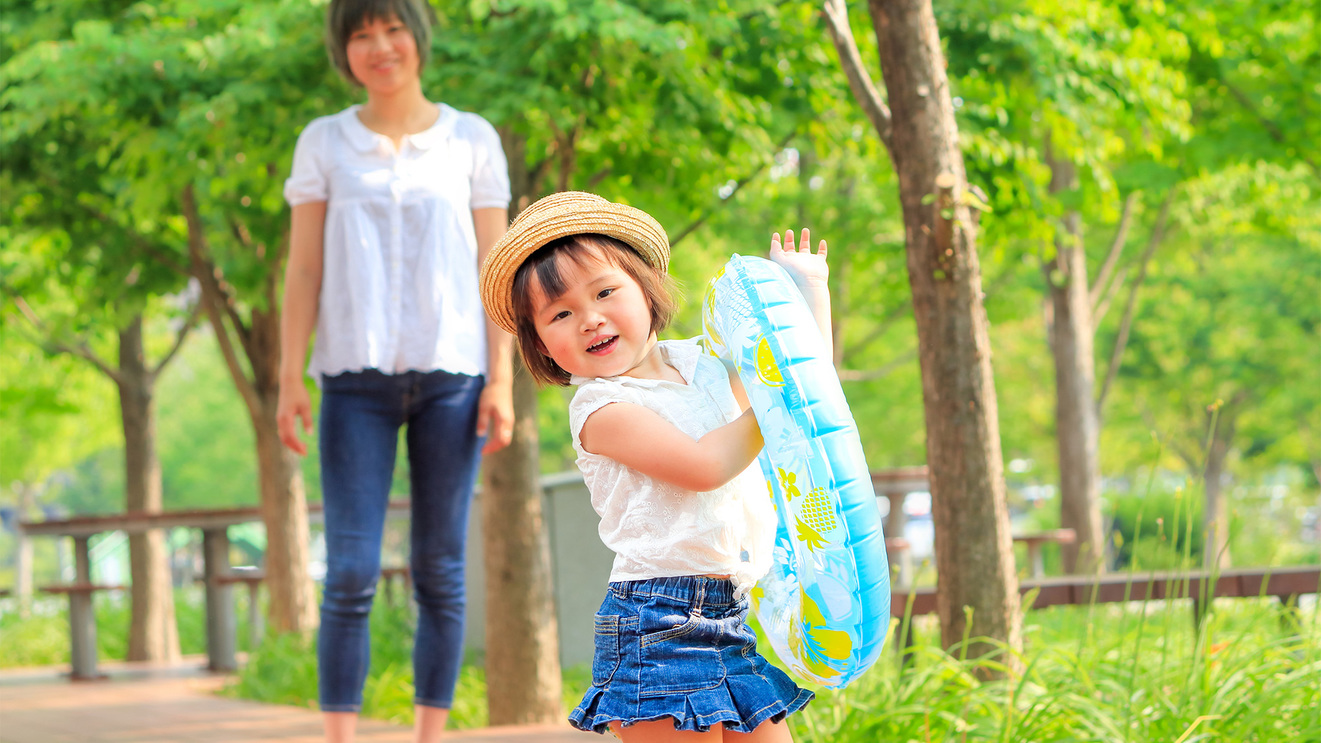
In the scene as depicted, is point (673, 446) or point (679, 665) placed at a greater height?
point (673, 446)

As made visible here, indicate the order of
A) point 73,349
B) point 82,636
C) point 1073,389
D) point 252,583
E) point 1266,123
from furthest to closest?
point 1073,389
point 73,349
point 252,583
point 82,636
point 1266,123

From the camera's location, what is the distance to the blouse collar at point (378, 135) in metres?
3.13

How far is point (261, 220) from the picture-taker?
6.34 m

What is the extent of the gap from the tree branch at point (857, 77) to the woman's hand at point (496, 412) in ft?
4.43

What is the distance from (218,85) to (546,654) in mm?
2868

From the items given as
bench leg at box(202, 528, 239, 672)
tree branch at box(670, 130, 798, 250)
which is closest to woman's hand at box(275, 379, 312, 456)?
tree branch at box(670, 130, 798, 250)

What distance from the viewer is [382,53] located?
3.12 metres

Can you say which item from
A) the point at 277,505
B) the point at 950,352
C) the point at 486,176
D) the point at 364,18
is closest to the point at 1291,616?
the point at 950,352

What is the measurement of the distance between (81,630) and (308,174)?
6253 mm

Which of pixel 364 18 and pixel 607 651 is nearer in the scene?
pixel 607 651

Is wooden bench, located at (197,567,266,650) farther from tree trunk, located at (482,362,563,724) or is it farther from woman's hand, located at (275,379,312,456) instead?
woman's hand, located at (275,379,312,456)

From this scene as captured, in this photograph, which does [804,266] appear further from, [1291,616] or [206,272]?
[206,272]

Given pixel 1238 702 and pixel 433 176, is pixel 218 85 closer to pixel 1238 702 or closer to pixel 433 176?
pixel 433 176

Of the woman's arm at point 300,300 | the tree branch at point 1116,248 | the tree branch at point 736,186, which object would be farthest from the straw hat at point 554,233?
the tree branch at point 1116,248
